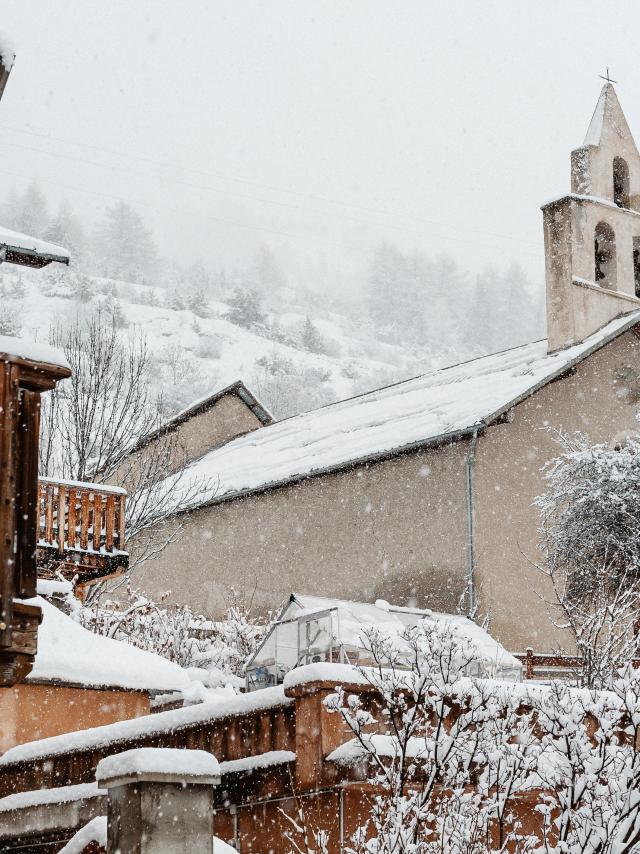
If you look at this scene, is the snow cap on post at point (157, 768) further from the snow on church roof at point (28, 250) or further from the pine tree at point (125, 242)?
the pine tree at point (125, 242)

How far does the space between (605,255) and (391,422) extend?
6.05 m

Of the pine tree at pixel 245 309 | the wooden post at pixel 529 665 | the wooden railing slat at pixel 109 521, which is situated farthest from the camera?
the pine tree at pixel 245 309

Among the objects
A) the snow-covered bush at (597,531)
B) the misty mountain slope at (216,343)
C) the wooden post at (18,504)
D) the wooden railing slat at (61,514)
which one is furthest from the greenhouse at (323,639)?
the misty mountain slope at (216,343)

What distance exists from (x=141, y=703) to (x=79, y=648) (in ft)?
3.13

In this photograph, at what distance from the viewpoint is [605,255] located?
2698cm

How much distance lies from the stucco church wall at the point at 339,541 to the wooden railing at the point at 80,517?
6.97 meters

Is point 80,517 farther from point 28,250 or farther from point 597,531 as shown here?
point 597,531

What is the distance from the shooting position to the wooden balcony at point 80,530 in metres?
16.7

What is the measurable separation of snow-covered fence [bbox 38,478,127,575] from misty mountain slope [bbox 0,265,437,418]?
168ft

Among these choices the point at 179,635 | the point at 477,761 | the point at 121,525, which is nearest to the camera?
the point at 477,761

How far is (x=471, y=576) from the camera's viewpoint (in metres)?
21.4

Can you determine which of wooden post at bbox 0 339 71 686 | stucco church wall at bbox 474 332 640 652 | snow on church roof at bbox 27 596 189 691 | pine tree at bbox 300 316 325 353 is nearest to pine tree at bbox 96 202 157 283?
pine tree at bbox 300 316 325 353

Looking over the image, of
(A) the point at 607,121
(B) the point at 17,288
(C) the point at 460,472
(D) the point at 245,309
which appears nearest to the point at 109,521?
(C) the point at 460,472

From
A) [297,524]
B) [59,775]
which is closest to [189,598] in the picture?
[297,524]
